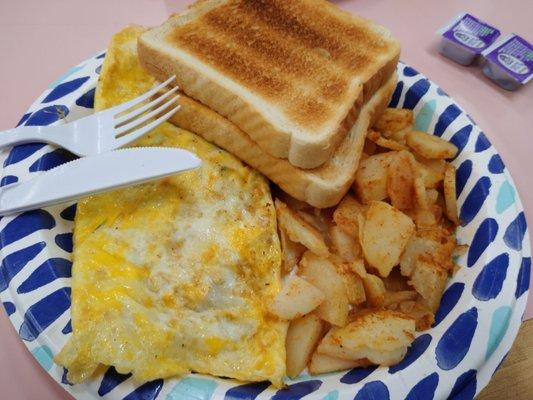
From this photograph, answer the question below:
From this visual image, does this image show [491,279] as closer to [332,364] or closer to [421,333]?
[421,333]

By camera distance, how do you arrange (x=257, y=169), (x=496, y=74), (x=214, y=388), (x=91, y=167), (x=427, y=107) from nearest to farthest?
(x=214, y=388) → (x=91, y=167) → (x=257, y=169) → (x=427, y=107) → (x=496, y=74)

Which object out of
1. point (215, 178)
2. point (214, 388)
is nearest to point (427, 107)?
point (215, 178)

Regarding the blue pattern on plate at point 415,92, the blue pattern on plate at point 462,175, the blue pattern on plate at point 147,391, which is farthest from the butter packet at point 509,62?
the blue pattern on plate at point 147,391

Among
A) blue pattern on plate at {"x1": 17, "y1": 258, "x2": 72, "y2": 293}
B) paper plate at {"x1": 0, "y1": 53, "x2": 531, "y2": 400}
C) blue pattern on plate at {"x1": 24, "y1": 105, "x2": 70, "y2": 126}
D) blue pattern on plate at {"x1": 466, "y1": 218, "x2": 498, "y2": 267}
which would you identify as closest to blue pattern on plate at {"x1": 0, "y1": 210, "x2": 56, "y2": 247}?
paper plate at {"x1": 0, "y1": 53, "x2": 531, "y2": 400}

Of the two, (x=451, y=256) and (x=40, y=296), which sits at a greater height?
(x=451, y=256)

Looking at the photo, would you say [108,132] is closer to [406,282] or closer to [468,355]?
[406,282]

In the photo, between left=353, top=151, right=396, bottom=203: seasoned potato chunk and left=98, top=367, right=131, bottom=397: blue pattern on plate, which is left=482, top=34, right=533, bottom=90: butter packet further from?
left=98, top=367, right=131, bottom=397: blue pattern on plate
